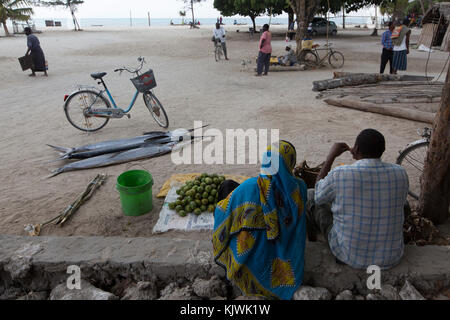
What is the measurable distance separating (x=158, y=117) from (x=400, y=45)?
7.26 meters

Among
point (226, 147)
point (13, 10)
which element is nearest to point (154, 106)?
point (226, 147)

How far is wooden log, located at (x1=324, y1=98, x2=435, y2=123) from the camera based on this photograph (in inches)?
225

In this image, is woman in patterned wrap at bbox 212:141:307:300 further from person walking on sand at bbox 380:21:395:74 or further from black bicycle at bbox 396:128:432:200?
person walking on sand at bbox 380:21:395:74

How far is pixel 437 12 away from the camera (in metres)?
8.84

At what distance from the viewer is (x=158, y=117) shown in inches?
235

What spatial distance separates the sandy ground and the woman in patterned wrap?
3.23 ft

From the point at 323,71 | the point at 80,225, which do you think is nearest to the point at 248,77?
the point at 323,71

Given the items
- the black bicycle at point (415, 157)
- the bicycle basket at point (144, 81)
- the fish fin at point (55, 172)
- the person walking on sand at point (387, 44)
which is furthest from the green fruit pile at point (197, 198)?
the person walking on sand at point (387, 44)

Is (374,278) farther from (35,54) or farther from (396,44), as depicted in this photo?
(35,54)

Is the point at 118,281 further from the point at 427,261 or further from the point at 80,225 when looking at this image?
the point at 427,261

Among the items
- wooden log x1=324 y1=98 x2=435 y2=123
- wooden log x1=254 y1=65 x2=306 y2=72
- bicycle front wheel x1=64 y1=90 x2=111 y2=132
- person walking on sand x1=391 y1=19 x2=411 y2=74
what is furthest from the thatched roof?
bicycle front wheel x1=64 y1=90 x2=111 y2=132

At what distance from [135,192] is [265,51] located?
895 centimetres

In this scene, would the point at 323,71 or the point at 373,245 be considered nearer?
the point at 373,245

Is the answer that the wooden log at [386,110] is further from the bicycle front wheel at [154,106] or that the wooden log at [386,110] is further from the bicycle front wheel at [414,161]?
the bicycle front wheel at [154,106]
